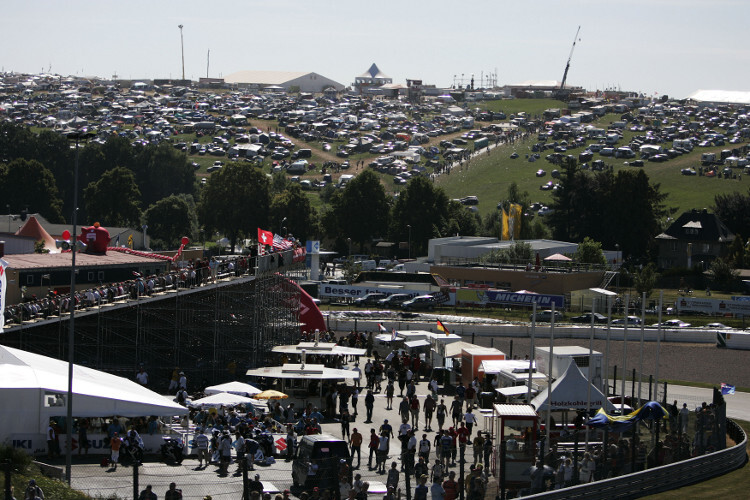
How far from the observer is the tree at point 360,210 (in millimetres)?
95938

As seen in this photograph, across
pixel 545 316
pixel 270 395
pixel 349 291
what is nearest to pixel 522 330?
pixel 545 316

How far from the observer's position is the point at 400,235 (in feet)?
320

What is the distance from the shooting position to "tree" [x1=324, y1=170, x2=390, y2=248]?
95938 millimetres

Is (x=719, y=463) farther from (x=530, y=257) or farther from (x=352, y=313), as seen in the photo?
(x=530, y=257)

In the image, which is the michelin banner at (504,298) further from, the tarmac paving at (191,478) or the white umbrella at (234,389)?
the tarmac paving at (191,478)

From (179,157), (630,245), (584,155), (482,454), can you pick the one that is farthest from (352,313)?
(584,155)

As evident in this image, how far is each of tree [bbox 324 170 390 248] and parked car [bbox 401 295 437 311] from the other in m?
31.3

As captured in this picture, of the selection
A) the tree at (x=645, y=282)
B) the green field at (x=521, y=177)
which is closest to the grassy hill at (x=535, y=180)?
the green field at (x=521, y=177)

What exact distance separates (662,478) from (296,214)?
7554cm

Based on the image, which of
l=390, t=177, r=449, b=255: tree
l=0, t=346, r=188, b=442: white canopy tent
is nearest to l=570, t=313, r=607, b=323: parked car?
l=390, t=177, r=449, b=255: tree

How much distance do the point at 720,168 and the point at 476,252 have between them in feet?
219

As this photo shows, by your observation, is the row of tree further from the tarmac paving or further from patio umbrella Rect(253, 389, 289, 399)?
the tarmac paving

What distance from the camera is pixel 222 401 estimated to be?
29000 mm

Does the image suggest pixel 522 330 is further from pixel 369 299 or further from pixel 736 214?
pixel 736 214
